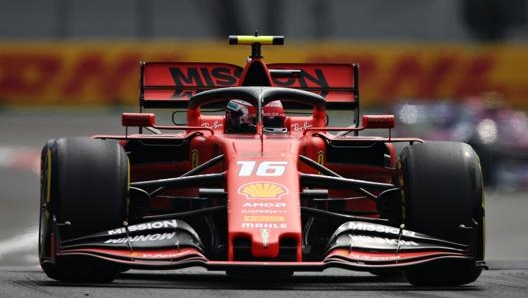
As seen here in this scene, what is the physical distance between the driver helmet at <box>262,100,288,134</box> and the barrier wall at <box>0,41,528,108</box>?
27.9m

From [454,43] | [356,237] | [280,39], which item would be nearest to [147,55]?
[454,43]

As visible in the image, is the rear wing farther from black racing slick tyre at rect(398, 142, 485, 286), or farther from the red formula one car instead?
black racing slick tyre at rect(398, 142, 485, 286)

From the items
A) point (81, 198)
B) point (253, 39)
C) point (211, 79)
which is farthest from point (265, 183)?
point (211, 79)

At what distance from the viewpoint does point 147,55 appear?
40.0 metres

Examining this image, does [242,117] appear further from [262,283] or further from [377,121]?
[262,283]

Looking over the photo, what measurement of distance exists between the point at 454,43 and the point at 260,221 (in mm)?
32938

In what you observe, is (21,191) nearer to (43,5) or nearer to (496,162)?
(496,162)

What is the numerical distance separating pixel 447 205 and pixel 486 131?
1323 centimetres

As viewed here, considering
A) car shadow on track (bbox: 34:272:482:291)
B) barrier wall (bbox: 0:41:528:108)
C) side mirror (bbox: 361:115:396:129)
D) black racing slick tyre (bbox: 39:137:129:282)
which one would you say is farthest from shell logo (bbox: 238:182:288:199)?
barrier wall (bbox: 0:41:528:108)

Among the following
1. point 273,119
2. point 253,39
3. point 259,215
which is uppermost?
point 253,39

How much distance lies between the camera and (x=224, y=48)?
40875 millimetres

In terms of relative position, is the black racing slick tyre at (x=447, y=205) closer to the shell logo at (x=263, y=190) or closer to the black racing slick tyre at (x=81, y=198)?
the shell logo at (x=263, y=190)

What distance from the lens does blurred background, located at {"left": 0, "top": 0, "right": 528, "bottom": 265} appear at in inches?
1532

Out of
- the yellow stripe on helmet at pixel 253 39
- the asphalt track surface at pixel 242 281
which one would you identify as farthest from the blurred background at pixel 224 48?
the yellow stripe on helmet at pixel 253 39
